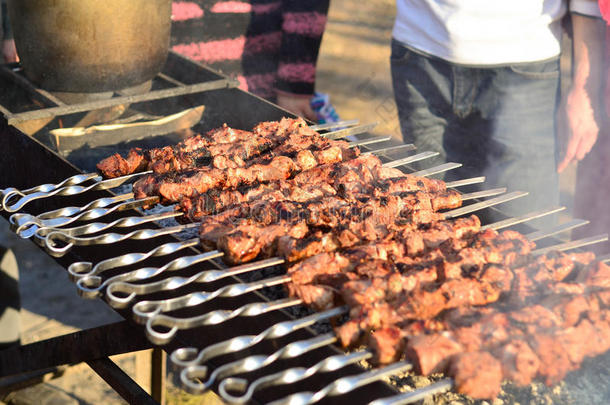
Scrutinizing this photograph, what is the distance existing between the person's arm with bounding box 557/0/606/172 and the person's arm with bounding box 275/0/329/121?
2.19 m

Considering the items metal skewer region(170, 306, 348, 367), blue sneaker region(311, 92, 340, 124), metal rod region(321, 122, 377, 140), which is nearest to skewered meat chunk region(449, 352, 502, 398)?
metal skewer region(170, 306, 348, 367)

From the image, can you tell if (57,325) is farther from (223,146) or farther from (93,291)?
(93,291)

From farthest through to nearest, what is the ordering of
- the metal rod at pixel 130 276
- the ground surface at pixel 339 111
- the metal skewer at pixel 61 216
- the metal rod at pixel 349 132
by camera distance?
the ground surface at pixel 339 111 → the metal rod at pixel 349 132 → the metal skewer at pixel 61 216 → the metal rod at pixel 130 276

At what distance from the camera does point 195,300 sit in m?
2.25

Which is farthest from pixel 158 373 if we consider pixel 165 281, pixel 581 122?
pixel 581 122

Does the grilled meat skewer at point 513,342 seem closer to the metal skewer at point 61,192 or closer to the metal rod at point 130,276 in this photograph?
the metal rod at point 130,276

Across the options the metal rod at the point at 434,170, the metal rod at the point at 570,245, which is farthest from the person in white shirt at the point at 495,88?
the metal rod at the point at 570,245

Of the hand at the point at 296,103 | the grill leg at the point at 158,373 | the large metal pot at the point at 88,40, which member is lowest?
the grill leg at the point at 158,373

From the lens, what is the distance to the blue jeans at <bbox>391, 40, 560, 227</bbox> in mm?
4484

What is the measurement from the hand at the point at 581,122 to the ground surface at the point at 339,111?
10.4 ft

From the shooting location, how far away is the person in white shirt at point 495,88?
431cm

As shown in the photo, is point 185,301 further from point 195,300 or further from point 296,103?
point 296,103

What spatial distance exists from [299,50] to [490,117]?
1.92m

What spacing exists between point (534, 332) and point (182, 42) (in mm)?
5029
